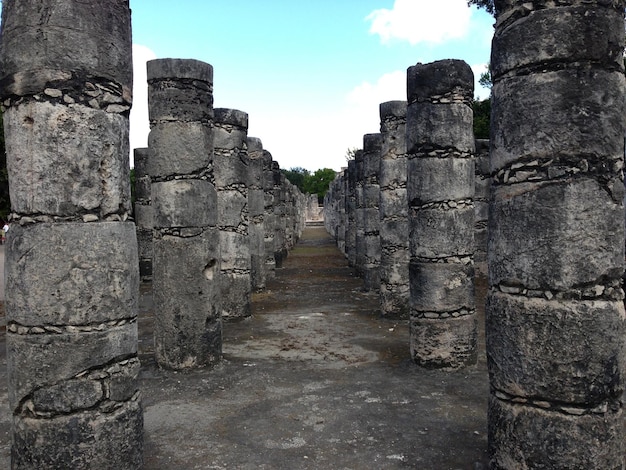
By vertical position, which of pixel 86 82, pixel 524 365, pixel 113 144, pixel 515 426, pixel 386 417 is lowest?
pixel 386 417

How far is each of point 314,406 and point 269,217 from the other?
1312cm

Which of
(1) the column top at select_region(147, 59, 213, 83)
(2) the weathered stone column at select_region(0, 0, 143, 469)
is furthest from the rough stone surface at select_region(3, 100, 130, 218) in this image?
(1) the column top at select_region(147, 59, 213, 83)

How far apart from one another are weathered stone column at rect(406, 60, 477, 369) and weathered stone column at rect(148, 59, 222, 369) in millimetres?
2958

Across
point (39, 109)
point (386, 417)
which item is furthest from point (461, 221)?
point (39, 109)

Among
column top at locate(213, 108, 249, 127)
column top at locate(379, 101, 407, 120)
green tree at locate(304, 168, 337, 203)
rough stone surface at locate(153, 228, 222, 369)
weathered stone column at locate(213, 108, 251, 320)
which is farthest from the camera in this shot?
green tree at locate(304, 168, 337, 203)

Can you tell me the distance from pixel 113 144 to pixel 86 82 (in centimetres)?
48

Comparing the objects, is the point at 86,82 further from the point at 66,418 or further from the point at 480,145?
the point at 480,145

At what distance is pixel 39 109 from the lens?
161 inches

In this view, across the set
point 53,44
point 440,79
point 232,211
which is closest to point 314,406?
point 53,44

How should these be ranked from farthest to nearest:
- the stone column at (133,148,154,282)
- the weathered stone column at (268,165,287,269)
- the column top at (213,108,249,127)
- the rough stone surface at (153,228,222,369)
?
1. the weathered stone column at (268,165,287,269)
2. the stone column at (133,148,154,282)
3. the column top at (213,108,249,127)
4. the rough stone surface at (153,228,222,369)

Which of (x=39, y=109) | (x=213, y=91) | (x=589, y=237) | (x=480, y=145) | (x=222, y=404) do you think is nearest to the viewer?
(x=589, y=237)

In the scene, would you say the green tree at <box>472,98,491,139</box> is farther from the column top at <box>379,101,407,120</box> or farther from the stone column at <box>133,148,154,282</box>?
the stone column at <box>133,148,154,282</box>

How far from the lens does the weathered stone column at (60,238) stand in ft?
13.5

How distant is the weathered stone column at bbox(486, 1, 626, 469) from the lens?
12.5ft
